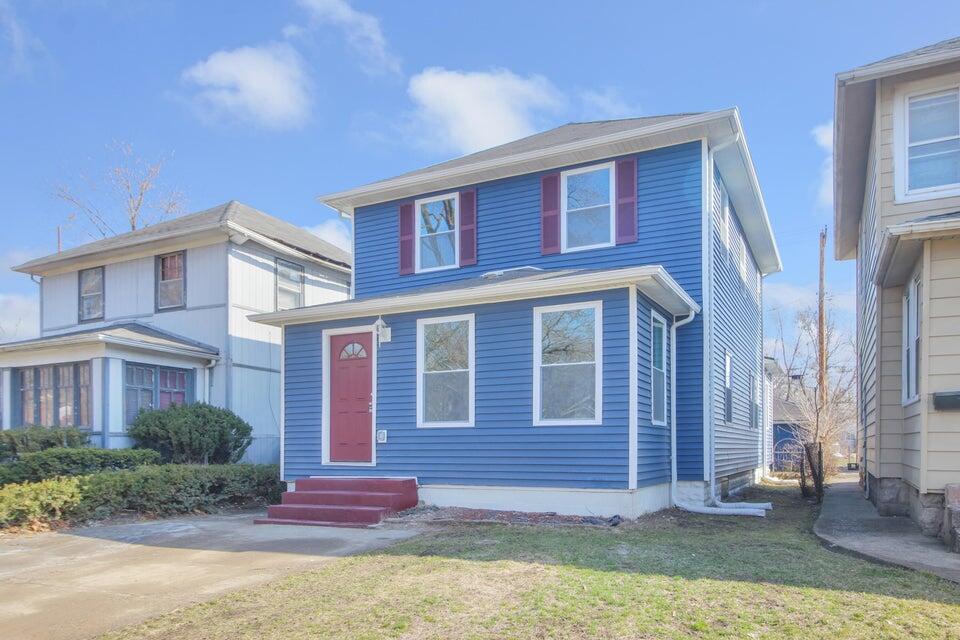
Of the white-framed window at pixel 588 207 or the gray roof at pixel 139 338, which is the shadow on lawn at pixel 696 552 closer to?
the white-framed window at pixel 588 207

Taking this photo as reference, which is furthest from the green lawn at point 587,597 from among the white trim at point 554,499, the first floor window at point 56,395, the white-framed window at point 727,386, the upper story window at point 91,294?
the upper story window at point 91,294

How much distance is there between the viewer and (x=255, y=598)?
516cm

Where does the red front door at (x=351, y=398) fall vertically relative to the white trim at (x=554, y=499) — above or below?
above

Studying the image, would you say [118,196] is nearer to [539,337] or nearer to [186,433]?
[186,433]

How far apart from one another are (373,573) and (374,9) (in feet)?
33.8

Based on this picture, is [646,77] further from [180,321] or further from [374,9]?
[180,321]

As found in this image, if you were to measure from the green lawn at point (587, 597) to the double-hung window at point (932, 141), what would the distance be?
4.55 m

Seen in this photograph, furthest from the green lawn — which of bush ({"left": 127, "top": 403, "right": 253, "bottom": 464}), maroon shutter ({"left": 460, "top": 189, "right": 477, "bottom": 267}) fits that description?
bush ({"left": 127, "top": 403, "right": 253, "bottom": 464})

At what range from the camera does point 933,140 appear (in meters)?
8.31

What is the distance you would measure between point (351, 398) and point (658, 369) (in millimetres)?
4452

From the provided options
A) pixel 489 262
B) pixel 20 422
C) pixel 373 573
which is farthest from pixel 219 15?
pixel 373 573

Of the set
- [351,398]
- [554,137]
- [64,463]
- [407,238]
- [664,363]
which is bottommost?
[64,463]

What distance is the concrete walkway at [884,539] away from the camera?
223 inches

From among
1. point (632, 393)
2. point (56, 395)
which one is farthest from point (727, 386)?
point (56, 395)
